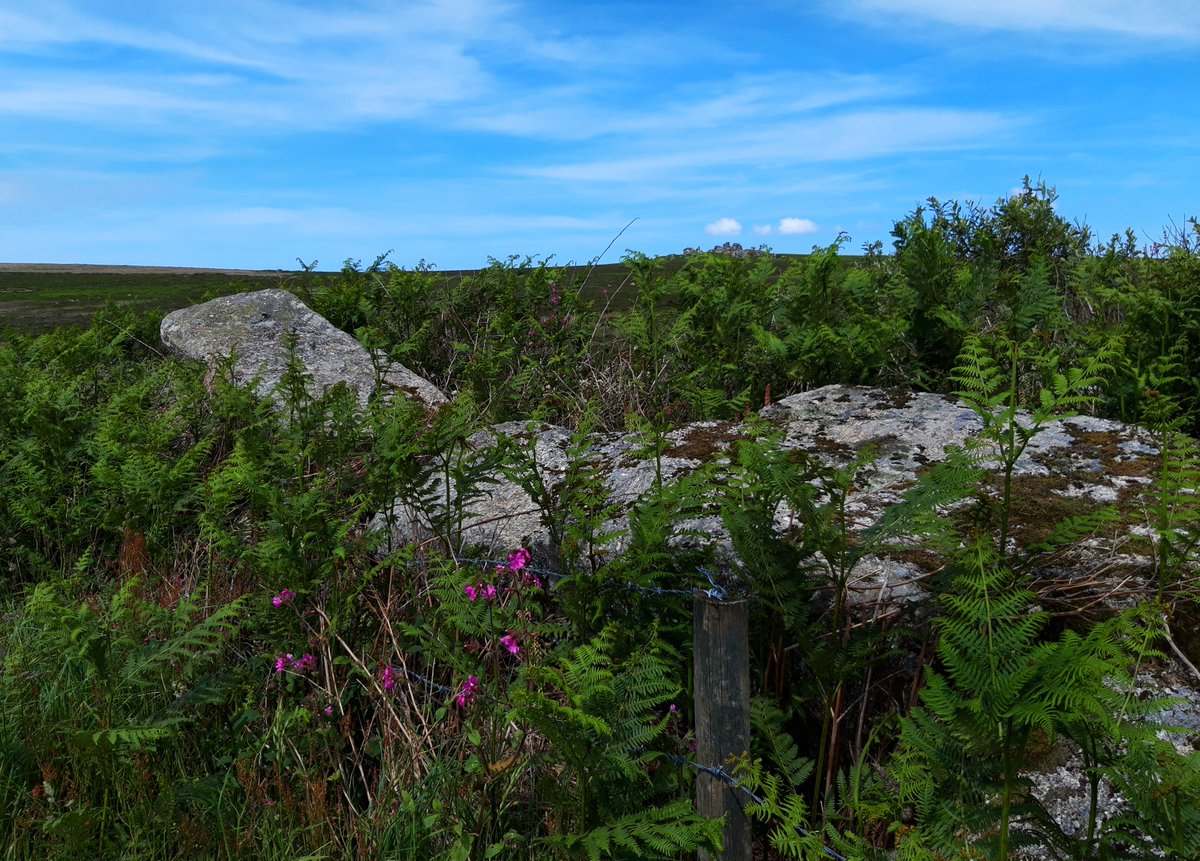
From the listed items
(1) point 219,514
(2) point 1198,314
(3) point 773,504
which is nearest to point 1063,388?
(3) point 773,504

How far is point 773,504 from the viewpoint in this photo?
302cm

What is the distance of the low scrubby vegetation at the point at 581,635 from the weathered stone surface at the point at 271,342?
126 centimetres

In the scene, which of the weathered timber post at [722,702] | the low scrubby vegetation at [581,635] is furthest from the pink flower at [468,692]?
the weathered timber post at [722,702]

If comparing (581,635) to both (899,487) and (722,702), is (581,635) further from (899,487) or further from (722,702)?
(899,487)

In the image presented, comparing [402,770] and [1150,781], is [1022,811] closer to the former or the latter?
[1150,781]

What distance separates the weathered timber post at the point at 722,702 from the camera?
2.75 meters

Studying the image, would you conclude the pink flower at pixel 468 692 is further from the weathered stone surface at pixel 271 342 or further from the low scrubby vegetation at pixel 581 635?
the weathered stone surface at pixel 271 342

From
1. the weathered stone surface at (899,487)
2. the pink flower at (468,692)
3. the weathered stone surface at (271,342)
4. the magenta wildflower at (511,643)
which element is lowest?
the pink flower at (468,692)

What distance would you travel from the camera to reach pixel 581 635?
3232 millimetres

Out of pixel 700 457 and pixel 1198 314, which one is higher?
pixel 1198 314

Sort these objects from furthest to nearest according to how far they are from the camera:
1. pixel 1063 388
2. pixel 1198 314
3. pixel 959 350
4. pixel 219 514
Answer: pixel 959 350 → pixel 1198 314 → pixel 219 514 → pixel 1063 388

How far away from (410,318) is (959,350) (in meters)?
5.01

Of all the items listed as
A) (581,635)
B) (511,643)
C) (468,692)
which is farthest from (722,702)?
(468,692)

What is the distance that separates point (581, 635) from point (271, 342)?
6050 millimetres
